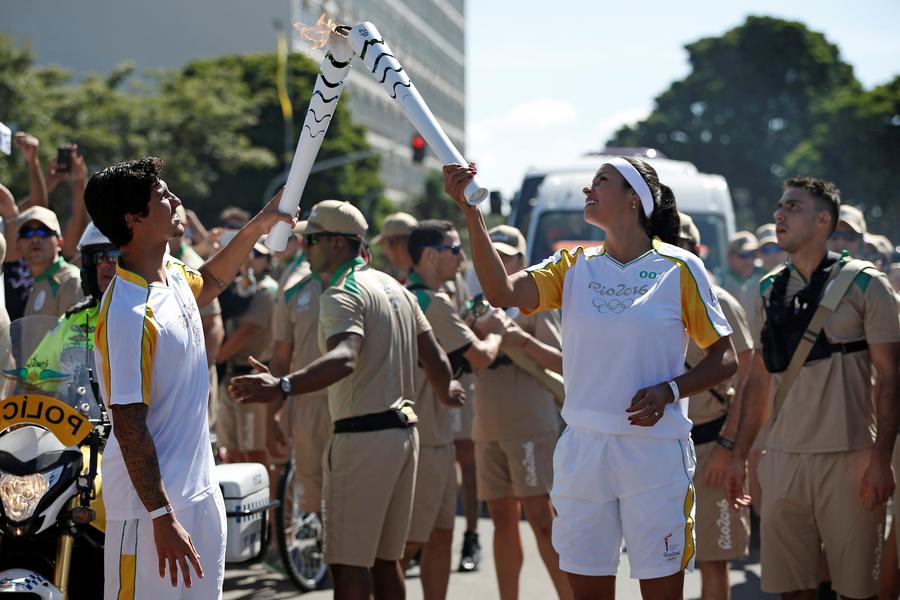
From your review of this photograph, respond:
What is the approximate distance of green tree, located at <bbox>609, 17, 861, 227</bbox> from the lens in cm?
6806

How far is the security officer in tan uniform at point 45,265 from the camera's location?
726 cm

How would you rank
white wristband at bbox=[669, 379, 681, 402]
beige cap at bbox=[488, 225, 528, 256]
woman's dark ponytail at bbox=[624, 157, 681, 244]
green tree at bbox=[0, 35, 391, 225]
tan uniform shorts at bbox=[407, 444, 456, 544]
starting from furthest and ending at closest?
green tree at bbox=[0, 35, 391, 225]
beige cap at bbox=[488, 225, 528, 256]
tan uniform shorts at bbox=[407, 444, 456, 544]
woman's dark ponytail at bbox=[624, 157, 681, 244]
white wristband at bbox=[669, 379, 681, 402]

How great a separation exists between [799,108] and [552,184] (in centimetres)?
6183

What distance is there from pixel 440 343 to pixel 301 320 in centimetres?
128

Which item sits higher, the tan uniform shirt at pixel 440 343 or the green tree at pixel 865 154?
the green tree at pixel 865 154

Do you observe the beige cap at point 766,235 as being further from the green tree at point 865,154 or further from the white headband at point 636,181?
the green tree at point 865,154

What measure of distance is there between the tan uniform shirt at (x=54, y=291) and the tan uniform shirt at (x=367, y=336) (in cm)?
216

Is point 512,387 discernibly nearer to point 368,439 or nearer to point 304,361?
point 304,361

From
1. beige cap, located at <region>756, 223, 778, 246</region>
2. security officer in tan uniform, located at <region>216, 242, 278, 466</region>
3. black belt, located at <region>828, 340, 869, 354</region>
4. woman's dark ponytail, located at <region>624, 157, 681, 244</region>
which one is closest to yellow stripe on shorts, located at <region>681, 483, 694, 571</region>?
woman's dark ponytail, located at <region>624, 157, 681, 244</region>

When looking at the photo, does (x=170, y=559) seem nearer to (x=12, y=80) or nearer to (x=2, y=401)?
(x=2, y=401)

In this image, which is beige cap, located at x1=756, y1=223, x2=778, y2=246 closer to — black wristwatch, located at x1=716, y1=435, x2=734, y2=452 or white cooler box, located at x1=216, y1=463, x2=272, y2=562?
black wristwatch, located at x1=716, y1=435, x2=734, y2=452

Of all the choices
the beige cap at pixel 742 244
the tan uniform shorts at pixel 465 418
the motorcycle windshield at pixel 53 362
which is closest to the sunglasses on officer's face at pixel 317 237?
the motorcycle windshield at pixel 53 362

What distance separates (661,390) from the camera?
4402 millimetres

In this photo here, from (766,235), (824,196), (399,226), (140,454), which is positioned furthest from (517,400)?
(766,235)
